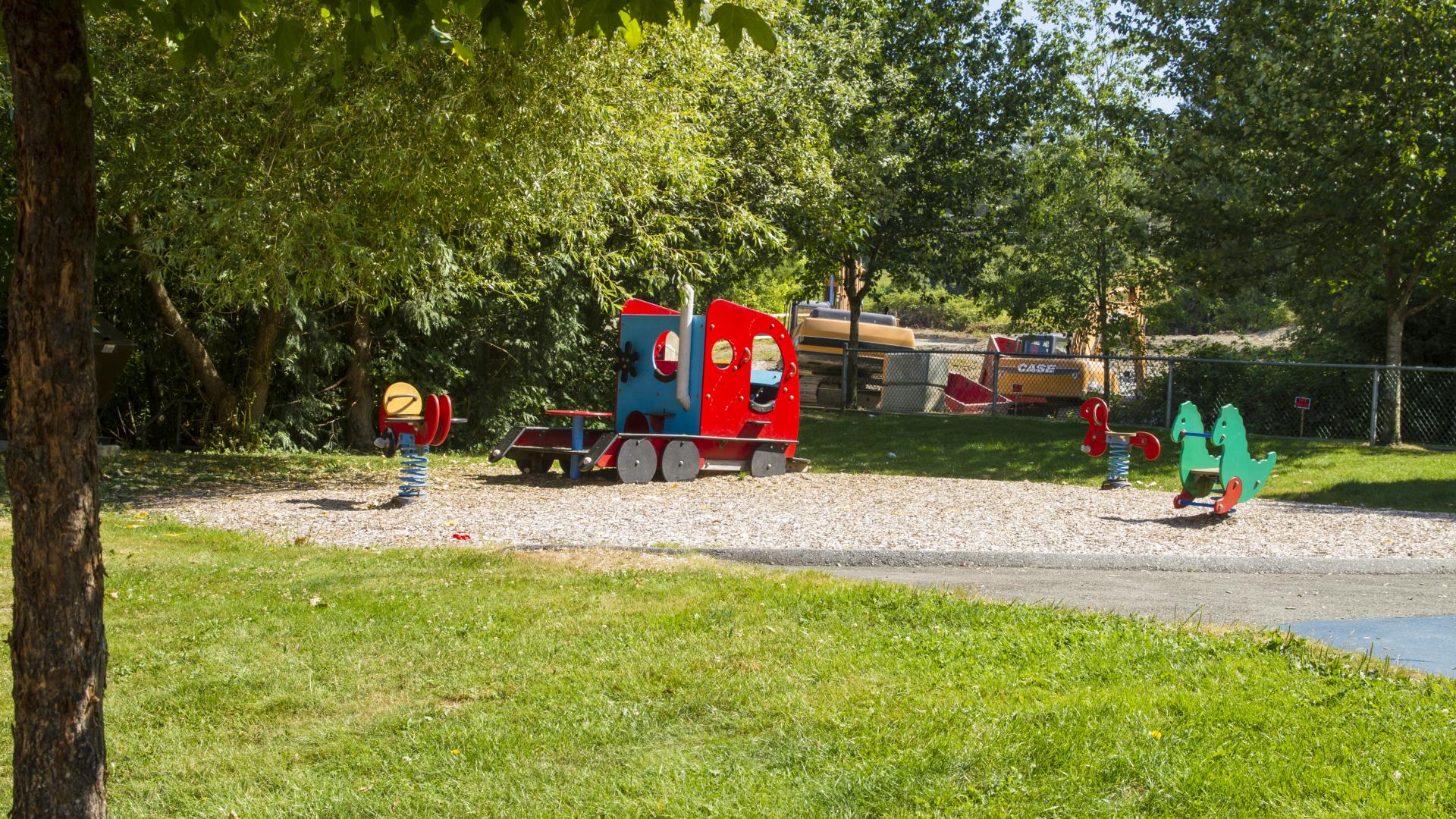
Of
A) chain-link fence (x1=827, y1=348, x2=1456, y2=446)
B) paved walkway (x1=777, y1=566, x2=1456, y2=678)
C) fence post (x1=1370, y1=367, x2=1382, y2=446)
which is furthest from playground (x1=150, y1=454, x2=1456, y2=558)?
chain-link fence (x1=827, y1=348, x2=1456, y2=446)

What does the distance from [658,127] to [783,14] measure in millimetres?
7180

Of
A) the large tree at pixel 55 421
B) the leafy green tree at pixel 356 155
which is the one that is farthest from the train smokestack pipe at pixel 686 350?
the large tree at pixel 55 421

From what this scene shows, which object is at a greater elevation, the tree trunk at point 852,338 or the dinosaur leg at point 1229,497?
the tree trunk at point 852,338

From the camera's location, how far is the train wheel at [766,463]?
15.7m

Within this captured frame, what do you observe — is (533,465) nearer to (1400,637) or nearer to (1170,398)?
(1400,637)

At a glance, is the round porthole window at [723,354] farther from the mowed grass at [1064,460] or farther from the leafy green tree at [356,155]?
the mowed grass at [1064,460]

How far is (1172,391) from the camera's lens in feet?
74.3

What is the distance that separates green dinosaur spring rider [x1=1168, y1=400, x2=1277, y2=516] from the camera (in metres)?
12.2

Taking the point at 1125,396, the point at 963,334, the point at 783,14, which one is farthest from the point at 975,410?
the point at 963,334

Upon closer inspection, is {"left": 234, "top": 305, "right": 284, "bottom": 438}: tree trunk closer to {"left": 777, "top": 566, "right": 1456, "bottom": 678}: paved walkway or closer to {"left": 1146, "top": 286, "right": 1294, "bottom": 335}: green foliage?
{"left": 777, "top": 566, "right": 1456, "bottom": 678}: paved walkway

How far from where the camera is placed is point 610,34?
373cm

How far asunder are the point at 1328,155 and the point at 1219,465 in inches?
346

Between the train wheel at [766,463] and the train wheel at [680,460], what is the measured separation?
41.6 inches

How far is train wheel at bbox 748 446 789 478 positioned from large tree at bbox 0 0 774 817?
40.9 ft
